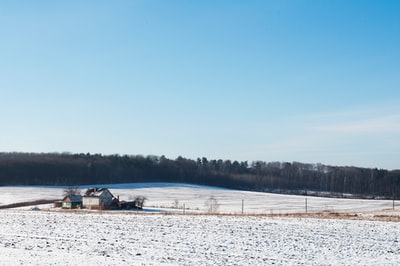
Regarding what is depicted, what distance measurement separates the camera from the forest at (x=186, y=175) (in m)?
139

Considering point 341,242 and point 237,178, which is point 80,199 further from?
point 237,178

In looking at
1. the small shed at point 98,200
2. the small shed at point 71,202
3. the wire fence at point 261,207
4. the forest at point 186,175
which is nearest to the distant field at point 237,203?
the wire fence at point 261,207

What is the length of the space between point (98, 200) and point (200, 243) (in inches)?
2062

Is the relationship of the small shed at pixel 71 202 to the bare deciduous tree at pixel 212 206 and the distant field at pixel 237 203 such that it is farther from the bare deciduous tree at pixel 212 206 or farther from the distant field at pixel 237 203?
the bare deciduous tree at pixel 212 206

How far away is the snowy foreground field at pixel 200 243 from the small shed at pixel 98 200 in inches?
1535

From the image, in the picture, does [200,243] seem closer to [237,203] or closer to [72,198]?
[72,198]

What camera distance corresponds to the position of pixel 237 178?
176000mm

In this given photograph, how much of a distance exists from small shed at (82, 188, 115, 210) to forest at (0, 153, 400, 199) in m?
60.2

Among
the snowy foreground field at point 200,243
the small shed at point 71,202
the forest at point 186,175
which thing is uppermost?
the forest at point 186,175

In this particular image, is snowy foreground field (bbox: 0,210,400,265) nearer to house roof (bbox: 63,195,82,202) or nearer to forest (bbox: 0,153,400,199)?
house roof (bbox: 63,195,82,202)

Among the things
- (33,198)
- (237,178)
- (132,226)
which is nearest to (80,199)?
(33,198)

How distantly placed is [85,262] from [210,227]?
13.4 metres

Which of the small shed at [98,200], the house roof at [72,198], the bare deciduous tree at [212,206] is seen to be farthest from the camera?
the house roof at [72,198]

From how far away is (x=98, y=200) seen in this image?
73750mm
